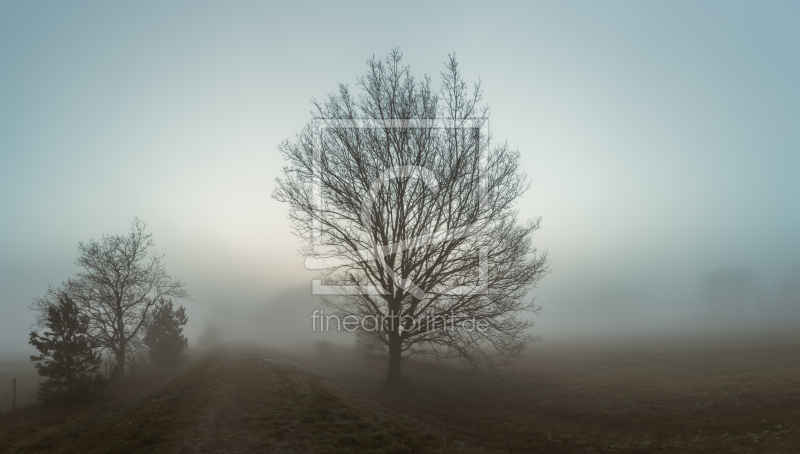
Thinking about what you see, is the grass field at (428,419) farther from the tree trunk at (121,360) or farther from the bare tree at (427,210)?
the tree trunk at (121,360)

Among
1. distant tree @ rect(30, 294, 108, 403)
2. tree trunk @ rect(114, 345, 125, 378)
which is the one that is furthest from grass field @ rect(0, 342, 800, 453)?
tree trunk @ rect(114, 345, 125, 378)

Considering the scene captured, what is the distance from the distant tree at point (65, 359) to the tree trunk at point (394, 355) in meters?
16.2

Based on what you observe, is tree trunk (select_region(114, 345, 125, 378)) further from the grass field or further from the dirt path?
the dirt path

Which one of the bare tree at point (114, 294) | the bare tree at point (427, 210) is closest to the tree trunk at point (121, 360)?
the bare tree at point (114, 294)

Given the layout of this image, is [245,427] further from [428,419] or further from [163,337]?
[163,337]

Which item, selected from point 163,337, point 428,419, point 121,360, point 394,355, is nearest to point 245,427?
point 428,419

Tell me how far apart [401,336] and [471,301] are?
3.79m

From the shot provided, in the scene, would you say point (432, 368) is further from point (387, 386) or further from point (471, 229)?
point (471, 229)

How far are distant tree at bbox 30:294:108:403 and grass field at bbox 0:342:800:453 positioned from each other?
1106 mm

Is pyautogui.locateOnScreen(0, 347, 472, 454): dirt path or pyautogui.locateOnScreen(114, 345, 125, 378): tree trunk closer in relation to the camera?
pyautogui.locateOnScreen(0, 347, 472, 454): dirt path

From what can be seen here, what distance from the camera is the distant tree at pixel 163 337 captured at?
37097mm

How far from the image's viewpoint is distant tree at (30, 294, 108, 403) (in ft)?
62.8

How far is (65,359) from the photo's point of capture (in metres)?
19.5

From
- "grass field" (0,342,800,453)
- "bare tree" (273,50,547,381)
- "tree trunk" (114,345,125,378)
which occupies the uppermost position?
"bare tree" (273,50,547,381)
